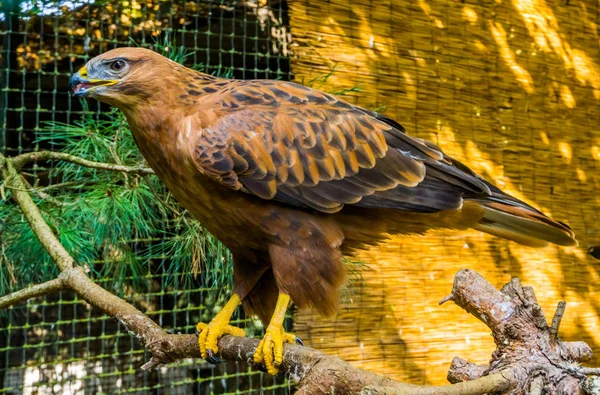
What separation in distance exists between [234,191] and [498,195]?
0.89 m

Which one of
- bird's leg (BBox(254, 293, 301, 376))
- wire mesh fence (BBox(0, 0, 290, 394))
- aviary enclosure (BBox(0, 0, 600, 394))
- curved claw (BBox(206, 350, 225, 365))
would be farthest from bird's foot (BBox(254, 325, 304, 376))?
wire mesh fence (BBox(0, 0, 290, 394))

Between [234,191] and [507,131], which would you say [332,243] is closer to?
[234,191]

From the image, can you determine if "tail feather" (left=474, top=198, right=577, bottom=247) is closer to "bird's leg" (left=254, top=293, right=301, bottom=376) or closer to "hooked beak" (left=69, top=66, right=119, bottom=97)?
"bird's leg" (left=254, top=293, right=301, bottom=376)

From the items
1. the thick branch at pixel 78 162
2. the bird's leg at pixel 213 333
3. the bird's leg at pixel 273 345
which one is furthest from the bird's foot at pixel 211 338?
the thick branch at pixel 78 162

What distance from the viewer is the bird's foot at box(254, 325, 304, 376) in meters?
2.02

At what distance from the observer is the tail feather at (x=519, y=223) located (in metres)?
Answer: 2.39

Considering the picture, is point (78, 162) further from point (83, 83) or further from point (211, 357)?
point (211, 357)

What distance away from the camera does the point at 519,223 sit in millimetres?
2418

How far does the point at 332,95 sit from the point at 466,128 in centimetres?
185

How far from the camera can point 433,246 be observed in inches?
163

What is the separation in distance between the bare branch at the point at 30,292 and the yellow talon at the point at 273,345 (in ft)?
2.40

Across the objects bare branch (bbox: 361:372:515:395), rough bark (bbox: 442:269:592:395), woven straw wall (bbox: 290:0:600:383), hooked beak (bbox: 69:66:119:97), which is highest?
hooked beak (bbox: 69:66:119:97)

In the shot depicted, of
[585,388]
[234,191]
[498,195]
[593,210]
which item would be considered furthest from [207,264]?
[593,210]

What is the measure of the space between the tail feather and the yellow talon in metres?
0.79
